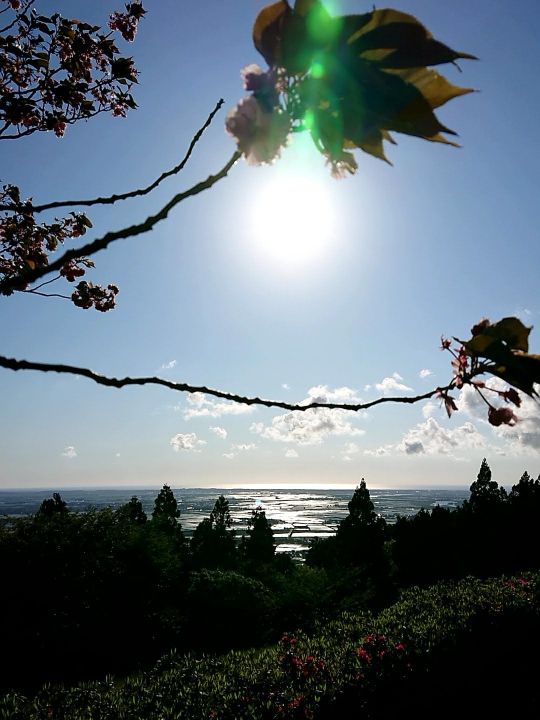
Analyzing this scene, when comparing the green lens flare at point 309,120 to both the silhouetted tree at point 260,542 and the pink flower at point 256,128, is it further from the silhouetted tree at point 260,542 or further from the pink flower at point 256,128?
the silhouetted tree at point 260,542

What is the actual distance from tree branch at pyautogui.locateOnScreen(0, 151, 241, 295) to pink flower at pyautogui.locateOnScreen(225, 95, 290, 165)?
49 mm

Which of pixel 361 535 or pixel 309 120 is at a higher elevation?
pixel 309 120

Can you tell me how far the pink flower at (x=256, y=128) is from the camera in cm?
74

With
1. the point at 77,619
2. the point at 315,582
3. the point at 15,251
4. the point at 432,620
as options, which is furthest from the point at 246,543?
the point at 15,251

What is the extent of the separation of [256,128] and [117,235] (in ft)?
0.93

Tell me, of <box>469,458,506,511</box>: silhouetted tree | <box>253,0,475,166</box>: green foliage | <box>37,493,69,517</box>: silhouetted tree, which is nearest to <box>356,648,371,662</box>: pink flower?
<box>253,0,475,166</box>: green foliage

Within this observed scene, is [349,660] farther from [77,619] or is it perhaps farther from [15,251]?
[77,619]

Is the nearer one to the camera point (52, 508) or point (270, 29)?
point (270, 29)

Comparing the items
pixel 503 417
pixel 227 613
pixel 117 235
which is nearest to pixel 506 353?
pixel 503 417

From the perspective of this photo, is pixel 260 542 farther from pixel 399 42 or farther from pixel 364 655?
pixel 399 42

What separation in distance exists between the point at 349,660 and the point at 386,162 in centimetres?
922

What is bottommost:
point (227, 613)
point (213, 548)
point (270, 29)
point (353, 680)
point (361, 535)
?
point (213, 548)

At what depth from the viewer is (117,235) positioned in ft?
2.53

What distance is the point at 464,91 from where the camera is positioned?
2.19 feet
